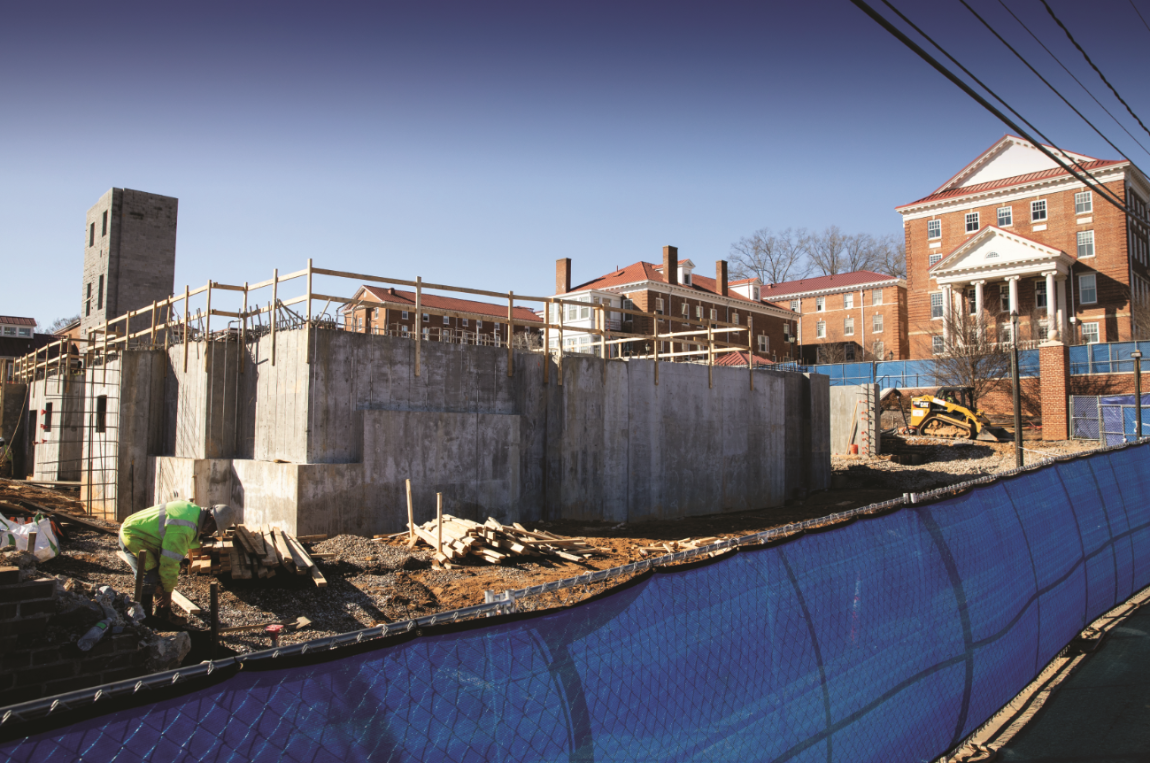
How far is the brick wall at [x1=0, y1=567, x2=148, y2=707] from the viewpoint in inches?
217

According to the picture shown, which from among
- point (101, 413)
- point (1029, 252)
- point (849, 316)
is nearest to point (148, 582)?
point (101, 413)

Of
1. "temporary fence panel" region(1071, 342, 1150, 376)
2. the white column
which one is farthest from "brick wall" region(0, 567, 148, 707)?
the white column

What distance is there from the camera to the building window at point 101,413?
55.9 ft

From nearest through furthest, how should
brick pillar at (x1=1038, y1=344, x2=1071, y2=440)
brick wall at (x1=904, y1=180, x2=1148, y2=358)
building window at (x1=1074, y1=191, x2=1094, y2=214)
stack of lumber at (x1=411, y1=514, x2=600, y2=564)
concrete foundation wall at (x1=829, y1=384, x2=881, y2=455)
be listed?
stack of lumber at (x1=411, y1=514, x2=600, y2=564)
concrete foundation wall at (x1=829, y1=384, x2=881, y2=455)
brick pillar at (x1=1038, y1=344, x2=1071, y2=440)
brick wall at (x1=904, y1=180, x2=1148, y2=358)
building window at (x1=1074, y1=191, x2=1094, y2=214)

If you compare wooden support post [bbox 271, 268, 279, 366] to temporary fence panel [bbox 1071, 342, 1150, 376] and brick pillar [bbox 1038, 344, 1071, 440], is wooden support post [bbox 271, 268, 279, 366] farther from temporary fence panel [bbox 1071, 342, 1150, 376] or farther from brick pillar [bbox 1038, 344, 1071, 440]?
temporary fence panel [bbox 1071, 342, 1150, 376]

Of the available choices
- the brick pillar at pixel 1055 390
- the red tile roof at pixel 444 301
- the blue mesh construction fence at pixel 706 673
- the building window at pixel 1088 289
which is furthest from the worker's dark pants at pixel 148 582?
the building window at pixel 1088 289

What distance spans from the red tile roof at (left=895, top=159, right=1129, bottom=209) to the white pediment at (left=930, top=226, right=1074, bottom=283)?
15.6 ft

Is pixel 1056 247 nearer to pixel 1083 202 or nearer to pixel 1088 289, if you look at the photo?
pixel 1083 202

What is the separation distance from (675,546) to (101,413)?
44.5 ft

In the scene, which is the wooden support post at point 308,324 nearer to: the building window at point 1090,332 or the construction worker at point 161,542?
the construction worker at point 161,542

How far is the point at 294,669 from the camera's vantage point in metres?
2.32

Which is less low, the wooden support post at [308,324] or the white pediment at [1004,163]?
the white pediment at [1004,163]

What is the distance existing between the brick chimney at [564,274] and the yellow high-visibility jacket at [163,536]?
48762 mm

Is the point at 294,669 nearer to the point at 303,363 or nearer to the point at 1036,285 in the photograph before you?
the point at 303,363
